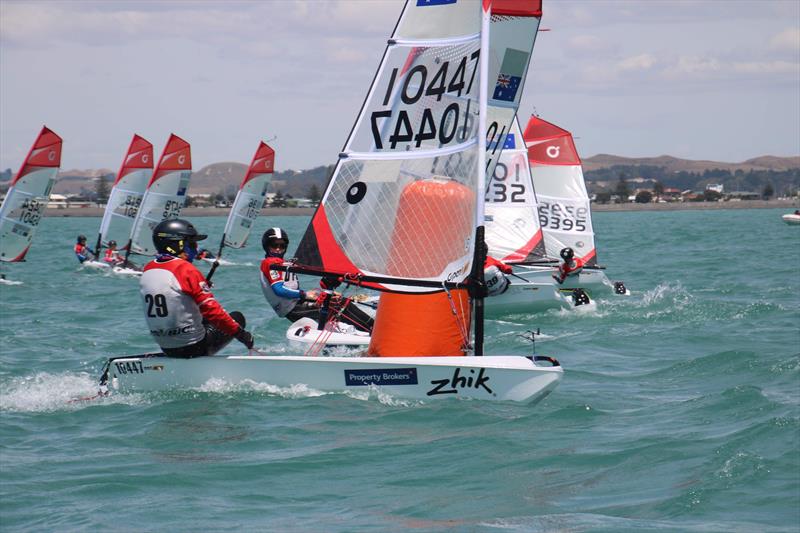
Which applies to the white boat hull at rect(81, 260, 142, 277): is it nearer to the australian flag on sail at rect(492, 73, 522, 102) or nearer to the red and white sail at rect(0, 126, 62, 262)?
the red and white sail at rect(0, 126, 62, 262)

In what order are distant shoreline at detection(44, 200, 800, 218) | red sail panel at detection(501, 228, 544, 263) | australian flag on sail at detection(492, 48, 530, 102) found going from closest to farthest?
australian flag on sail at detection(492, 48, 530, 102) < red sail panel at detection(501, 228, 544, 263) < distant shoreline at detection(44, 200, 800, 218)

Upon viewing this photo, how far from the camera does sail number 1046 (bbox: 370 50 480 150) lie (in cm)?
1076

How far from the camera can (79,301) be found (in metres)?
23.4

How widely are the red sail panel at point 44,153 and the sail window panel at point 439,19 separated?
22.4m

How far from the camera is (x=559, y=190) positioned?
24.1 metres

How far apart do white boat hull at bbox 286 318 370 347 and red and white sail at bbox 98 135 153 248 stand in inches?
916

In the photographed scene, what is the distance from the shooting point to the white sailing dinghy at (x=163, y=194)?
116 ft

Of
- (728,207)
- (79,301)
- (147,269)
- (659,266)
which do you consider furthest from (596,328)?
(728,207)

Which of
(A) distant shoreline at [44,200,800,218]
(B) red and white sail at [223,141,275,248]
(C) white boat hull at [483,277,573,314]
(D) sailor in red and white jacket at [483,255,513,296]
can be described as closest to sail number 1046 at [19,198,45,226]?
(B) red and white sail at [223,141,275,248]

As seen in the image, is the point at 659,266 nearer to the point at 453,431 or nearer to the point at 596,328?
the point at 596,328

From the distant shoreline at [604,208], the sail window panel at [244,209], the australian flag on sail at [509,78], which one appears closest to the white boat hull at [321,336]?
the australian flag on sail at [509,78]

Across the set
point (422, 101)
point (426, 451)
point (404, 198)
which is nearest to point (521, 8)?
point (422, 101)

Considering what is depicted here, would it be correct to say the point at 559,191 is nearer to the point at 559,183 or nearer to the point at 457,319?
the point at 559,183

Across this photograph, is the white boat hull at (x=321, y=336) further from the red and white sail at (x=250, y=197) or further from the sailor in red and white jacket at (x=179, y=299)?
the red and white sail at (x=250, y=197)
